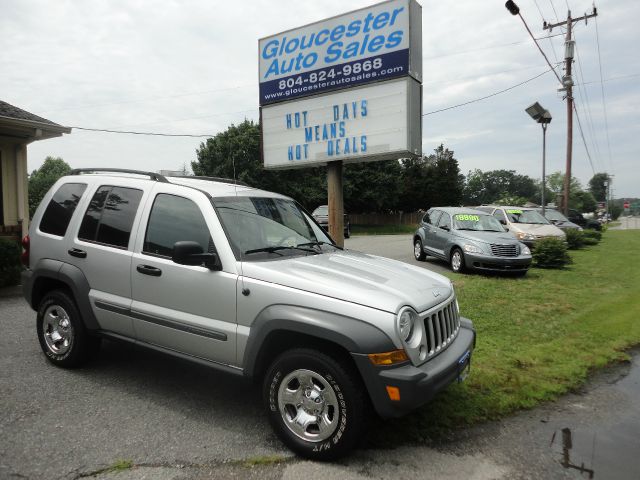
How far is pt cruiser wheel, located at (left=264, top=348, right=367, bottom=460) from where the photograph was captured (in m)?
3.00

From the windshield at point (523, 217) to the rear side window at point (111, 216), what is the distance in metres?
14.6

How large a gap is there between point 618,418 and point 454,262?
8.22m

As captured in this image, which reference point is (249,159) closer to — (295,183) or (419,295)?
(295,183)

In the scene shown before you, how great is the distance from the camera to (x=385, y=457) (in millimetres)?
3244

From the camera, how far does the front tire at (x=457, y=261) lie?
11.8 m

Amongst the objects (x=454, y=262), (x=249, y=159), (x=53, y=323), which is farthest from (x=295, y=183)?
(x=53, y=323)

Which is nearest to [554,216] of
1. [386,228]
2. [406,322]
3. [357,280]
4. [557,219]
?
[557,219]

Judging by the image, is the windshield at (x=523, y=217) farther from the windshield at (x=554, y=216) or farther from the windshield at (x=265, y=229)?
the windshield at (x=265, y=229)

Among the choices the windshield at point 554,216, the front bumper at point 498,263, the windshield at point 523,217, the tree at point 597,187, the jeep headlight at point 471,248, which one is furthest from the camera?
the tree at point 597,187

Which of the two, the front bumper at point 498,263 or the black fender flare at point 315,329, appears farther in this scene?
the front bumper at point 498,263

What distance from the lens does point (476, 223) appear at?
41.1 ft

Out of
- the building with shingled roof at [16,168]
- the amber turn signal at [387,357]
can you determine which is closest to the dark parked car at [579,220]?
the building with shingled roof at [16,168]

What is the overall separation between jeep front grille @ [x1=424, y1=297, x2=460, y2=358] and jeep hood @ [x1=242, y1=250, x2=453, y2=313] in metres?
0.08

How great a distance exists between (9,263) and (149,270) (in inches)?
269
